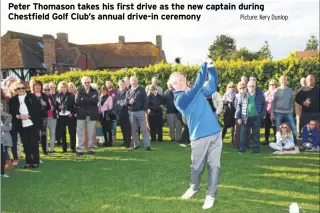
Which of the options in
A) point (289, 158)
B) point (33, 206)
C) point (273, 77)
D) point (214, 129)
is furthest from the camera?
point (273, 77)

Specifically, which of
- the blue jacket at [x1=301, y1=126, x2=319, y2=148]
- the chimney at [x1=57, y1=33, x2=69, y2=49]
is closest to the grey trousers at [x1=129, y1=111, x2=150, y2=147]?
the blue jacket at [x1=301, y1=126, x2=319, y2=148]

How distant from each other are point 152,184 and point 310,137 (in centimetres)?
619

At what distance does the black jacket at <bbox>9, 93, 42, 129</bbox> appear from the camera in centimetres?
801

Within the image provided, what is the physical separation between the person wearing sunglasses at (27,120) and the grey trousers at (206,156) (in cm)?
437

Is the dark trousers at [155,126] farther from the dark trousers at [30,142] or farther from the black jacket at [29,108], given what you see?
the black jacket at [29,108]

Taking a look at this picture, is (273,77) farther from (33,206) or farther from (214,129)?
(214,129)

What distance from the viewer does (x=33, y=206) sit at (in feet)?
24.0

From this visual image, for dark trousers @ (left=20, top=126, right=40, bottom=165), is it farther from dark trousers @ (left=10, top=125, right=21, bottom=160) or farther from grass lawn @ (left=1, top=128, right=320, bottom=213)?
dark trousers @ (left=10, top=125, right=21, bottom=160)

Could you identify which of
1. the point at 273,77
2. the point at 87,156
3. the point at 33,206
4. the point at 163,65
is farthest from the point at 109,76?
the point at 33,206

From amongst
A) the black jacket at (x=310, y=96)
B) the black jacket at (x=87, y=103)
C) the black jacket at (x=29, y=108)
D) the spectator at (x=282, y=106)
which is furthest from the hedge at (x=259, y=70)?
the black jacket at (x=29, y=108)

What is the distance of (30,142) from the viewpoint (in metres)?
9.69

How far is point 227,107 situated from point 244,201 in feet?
6.35

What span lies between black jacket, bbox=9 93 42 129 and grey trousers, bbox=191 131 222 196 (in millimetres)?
6206

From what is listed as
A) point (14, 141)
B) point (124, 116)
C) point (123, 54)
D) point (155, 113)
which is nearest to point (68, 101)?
point (14, 141)
